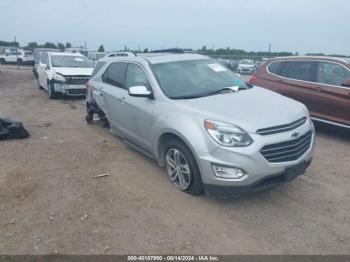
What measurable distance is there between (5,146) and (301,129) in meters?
5.18

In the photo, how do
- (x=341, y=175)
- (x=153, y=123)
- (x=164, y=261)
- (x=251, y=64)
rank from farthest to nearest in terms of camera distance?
1. (x=251, y=64)
2. (x=341, y=175)
3. (x=153, y=123)
4. (x=164, y=261)

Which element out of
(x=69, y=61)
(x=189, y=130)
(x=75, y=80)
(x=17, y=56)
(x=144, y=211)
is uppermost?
(x=69, y=61)

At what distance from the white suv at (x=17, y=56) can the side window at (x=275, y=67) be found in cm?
3139

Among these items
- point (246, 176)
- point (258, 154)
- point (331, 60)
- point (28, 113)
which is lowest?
point (28, 113)

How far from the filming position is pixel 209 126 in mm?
3760

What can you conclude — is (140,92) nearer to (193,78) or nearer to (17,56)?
(193,78)

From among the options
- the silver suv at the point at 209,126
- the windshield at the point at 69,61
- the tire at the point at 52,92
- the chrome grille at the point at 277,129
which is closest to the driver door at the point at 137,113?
the silver suv at the point at 209,126

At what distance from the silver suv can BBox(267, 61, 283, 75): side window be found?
121 inches

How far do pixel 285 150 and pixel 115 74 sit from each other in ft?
11.4

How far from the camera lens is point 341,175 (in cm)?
497

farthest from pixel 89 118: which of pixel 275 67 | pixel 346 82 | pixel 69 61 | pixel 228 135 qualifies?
pixel 69 61

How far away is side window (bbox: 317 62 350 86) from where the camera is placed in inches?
265

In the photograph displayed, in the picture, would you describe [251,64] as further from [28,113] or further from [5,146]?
[5,146]

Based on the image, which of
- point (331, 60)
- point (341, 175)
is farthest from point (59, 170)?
point (331, 60)
